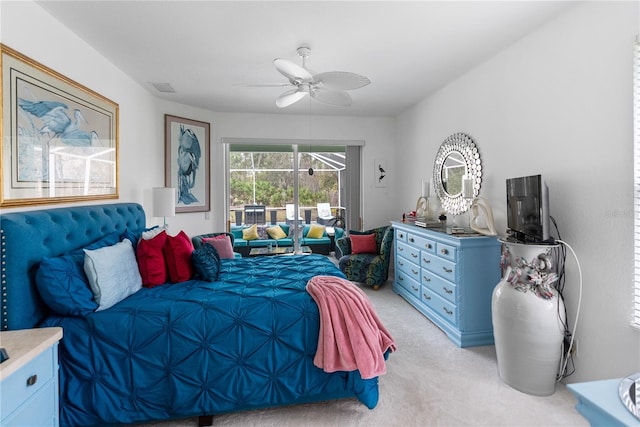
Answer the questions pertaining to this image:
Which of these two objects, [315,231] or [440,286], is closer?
[440,286]

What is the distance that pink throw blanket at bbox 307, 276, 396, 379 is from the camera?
1945mm

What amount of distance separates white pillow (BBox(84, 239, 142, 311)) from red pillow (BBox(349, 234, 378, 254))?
3.09 metres

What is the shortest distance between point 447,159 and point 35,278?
388cm

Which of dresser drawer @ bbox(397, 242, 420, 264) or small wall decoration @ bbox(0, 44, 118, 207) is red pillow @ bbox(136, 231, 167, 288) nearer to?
small wall decoration @ bbox(0, 44, 118, 207)

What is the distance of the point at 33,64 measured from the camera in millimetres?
2039

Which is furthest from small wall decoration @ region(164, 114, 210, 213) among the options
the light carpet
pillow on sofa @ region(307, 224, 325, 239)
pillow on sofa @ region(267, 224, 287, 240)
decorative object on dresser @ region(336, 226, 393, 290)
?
the light carpet

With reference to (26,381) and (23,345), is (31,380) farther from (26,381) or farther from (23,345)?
(23,345)

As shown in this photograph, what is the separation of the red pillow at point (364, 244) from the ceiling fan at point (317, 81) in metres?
2.35

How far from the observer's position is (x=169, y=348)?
1.92 meters

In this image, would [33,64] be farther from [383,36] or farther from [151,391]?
[383,36]

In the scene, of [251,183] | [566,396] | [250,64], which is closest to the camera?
[566,396]

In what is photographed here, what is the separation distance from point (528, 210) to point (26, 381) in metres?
3.00

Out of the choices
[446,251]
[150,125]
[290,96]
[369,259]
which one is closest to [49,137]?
[290,96]

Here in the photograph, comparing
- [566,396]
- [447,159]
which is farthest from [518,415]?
[447,159]
